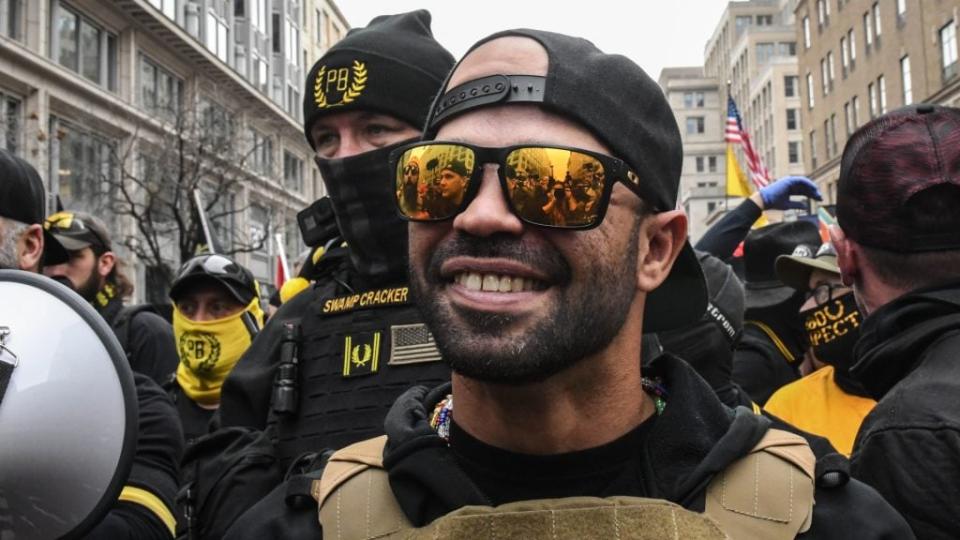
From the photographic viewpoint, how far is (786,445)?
1.84 meters

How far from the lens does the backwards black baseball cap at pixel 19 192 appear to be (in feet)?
10.1

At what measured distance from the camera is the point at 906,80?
3838cm

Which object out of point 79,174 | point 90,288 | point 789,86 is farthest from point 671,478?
point 789,86

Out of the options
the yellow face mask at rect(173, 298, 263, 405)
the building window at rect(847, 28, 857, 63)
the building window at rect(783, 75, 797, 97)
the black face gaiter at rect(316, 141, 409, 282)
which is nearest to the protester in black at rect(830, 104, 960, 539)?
the black face gaiter at rect(316, 141, 409, 282)

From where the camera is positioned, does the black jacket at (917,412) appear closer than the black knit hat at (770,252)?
Yes

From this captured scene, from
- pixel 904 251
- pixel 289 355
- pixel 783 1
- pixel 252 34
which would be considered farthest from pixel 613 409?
pixel 783 1

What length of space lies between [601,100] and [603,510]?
31.3 inches

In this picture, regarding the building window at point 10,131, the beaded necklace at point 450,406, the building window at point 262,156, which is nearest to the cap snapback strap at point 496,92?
the beaded necklace at point 450,406

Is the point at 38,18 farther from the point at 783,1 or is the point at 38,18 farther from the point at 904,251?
the point at 783,1

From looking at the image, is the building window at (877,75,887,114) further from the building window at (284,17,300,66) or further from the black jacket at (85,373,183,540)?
the black jacket at (85,373,183,540)

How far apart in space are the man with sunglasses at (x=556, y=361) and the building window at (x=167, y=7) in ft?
117

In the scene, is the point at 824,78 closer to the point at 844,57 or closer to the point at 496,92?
the point at 844,57

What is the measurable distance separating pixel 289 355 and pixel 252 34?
145 feet

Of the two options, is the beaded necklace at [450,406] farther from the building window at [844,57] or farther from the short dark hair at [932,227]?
the building window at [844,57]
